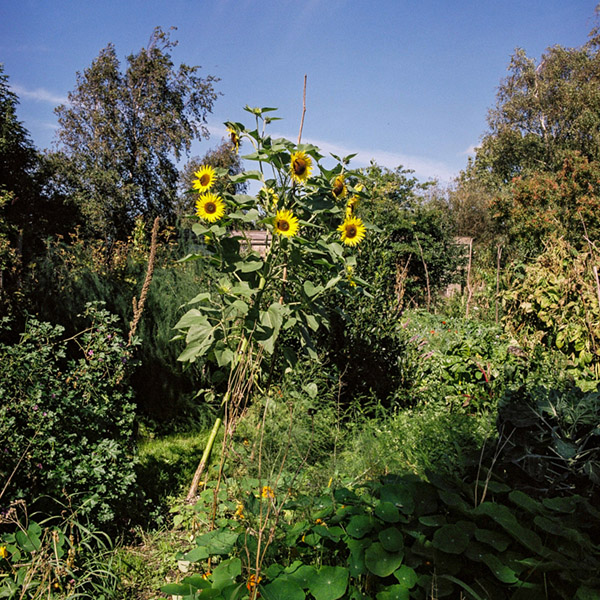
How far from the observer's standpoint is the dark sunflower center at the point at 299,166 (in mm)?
2256

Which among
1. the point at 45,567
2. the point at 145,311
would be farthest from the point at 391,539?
the point at 145,311

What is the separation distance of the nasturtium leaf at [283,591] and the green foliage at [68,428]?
38.6 inches

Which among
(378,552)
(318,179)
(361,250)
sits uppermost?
(318,179)

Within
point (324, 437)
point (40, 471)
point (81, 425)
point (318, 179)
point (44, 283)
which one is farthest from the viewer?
point (44, 283)

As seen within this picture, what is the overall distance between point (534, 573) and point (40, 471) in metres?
1.83

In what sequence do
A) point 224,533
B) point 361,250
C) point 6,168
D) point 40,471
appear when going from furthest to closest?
point 6,168
point 361,250
point 40,471
point 224,533

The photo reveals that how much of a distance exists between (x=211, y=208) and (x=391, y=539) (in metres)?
1.66

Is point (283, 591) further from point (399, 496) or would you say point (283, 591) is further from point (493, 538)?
point (493, 538)

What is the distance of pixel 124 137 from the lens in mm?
15641

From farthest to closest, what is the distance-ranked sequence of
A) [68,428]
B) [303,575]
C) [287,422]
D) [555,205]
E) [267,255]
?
[555,205]
[287,422]
[267,255]
[68,428]
[303,575]

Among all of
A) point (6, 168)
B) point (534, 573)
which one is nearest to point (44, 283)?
point (534, 573)

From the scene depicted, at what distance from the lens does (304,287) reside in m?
2.43

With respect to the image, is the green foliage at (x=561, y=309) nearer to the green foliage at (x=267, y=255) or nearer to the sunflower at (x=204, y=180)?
the green foliage at (x=267, y=255)

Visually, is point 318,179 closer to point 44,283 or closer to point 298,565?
point 298,565
